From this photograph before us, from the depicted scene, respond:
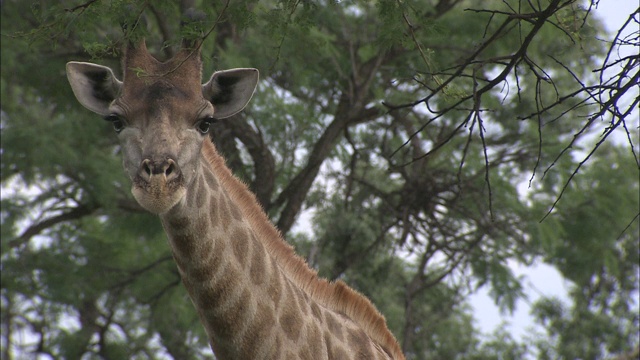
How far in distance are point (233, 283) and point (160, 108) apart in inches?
43.6

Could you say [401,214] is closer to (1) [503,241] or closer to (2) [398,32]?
(1) [503,241]

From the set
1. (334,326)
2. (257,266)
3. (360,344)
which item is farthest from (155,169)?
(360,344)

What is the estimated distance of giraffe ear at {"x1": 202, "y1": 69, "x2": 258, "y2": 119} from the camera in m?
5.86

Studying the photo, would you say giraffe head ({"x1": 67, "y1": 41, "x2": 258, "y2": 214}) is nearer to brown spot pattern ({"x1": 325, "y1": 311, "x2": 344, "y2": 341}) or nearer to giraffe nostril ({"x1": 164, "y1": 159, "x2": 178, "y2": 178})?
giraffe nostril ({"x1": 164, "y1": 159, "x2": 178, "y2": 178})

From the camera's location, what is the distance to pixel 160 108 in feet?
17.6

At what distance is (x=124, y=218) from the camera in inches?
577

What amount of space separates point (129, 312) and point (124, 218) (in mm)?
5641

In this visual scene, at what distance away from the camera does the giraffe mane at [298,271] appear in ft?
20.4

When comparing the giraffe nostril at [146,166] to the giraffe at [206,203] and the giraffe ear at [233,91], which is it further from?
the giraffe ear at [233,91]

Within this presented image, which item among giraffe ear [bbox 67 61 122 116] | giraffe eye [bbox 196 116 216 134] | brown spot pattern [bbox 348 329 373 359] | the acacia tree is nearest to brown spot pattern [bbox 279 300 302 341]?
brown spot pattern [bbox 348 329 373 359]

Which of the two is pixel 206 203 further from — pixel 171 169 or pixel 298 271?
pixel 298 271

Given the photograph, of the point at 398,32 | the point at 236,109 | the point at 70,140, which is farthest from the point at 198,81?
the point at 70,140

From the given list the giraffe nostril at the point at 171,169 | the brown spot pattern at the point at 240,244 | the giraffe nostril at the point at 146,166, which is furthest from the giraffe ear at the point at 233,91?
the giraffe nostril at the point at 146,166

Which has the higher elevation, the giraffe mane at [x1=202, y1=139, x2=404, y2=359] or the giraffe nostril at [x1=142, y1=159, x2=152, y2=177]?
the giraffe mane at [x1=202, y1=139, x2=404, y2=359]
